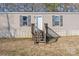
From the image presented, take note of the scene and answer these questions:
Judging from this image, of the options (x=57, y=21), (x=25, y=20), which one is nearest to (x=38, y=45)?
(x=25, y=20)

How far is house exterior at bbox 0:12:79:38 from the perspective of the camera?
8.08 meters

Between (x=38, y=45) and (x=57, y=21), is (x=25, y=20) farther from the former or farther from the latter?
(x=38, y=45)

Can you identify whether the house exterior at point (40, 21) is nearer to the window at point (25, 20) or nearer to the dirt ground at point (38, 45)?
the window at point (25, 20)

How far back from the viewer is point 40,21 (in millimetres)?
8242

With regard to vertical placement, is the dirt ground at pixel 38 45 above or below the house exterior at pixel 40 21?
below

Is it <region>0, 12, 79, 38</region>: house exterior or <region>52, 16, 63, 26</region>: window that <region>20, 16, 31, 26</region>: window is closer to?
<region>0, 12, 79, 38</region>: house exterior

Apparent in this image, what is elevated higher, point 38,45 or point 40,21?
point 40,21

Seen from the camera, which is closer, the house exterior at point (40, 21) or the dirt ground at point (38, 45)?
the dirt ground at point (38, 45)

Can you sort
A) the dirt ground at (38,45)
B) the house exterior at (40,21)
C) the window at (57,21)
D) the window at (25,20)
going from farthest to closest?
1. the window at (57,21)
2. the house exterior at (40,21)
3. the window at (25,20)
4. the dirt ground at (38,45)

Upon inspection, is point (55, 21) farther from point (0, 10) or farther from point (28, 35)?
point (0, 10)

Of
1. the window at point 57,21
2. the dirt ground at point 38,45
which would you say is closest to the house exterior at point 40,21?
the window at point 57,21

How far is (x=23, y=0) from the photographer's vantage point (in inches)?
59.1

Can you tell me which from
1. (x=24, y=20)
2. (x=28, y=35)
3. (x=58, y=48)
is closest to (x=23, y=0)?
(x=58, y=48)

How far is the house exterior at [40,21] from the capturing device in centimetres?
808
